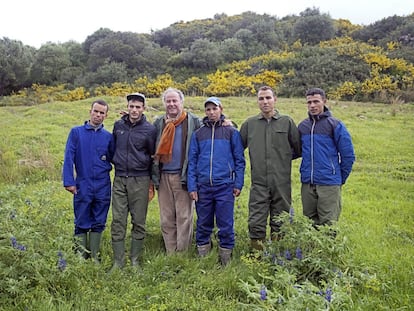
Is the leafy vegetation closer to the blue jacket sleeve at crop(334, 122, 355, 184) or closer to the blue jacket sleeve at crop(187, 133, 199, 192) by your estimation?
the blue jacket sleeve at crop(334, 122, 355, 184)

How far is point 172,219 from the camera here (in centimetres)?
461

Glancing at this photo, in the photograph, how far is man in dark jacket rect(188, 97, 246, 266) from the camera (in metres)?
4.24

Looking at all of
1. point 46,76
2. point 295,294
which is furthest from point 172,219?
point 46,76

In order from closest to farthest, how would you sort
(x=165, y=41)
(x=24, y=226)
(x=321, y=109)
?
(x=24, y=226) → (x=321, y=109) → (x=165, y=41)

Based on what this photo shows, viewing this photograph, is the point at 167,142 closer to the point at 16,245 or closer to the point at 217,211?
the point at 217,211

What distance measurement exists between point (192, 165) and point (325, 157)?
137 centimetres

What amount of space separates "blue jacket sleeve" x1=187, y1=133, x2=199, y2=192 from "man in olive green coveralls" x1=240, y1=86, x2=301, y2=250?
1.98ft

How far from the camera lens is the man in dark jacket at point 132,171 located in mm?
4273

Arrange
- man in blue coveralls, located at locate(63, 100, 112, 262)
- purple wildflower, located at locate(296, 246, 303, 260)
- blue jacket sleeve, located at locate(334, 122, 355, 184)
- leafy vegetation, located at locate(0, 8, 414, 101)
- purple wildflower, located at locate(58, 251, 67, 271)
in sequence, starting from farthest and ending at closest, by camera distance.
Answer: leafy vegetation, located at locate(0, 8, 414, 101)
man in blue coveralls, located at locate(63, 100, 112, 262)
blue jacket sleeve, located at locate(334, 122, 355, 184)
purple wildflower, located at locate(296, 246, 303, 260)
purple wildflower, located at locate(58, 251, 67, 271)

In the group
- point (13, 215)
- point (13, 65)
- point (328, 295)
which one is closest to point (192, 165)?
point (13, 215)

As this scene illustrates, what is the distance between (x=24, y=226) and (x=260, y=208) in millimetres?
2327

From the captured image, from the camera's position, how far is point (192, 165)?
430 centimetres

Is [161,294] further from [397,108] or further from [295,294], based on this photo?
[397,108]

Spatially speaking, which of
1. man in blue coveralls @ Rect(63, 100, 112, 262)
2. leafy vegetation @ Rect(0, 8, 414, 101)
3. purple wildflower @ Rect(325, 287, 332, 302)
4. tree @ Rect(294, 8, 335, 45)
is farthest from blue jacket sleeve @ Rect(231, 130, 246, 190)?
tree @ Rect(294, 8, 335, 45)
